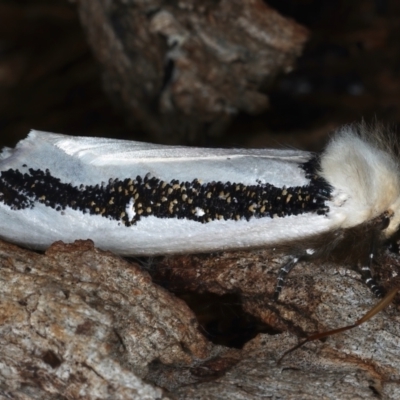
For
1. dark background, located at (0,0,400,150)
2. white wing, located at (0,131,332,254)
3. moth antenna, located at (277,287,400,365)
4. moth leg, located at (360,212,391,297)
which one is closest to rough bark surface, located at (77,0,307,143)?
dark background, located at (0,0,400,150)

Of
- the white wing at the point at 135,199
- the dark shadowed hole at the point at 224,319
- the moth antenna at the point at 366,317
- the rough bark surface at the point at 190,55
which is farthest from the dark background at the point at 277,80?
the moth antenna at the point at 366,317

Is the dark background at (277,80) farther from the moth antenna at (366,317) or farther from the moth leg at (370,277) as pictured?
the moth antenna at (366,317)

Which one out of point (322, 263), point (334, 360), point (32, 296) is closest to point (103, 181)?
point (32, 296)

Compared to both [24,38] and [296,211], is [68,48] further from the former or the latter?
[296,211]

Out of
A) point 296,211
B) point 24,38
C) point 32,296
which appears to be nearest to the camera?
point 32,296

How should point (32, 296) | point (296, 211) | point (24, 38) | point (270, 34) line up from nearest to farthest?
point (32, 296) → point (296, 211) → point (270, 34) → point (24, 38)

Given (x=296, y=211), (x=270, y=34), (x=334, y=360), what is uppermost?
(x=270, y=34)
